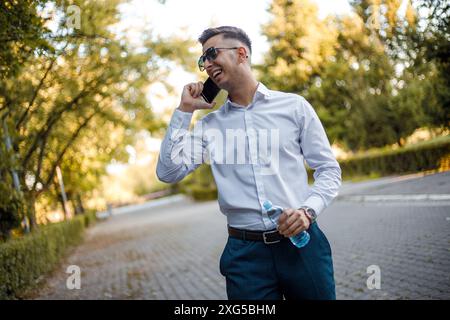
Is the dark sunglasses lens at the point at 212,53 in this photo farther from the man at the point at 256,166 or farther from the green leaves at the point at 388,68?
the green leaves at the point at 388,68

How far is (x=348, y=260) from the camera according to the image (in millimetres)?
7133

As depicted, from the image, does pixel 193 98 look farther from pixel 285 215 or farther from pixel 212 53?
pixel 285 215

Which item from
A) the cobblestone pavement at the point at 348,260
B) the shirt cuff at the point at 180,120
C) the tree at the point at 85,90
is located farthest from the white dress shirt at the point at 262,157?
the tree at the point at 85,90

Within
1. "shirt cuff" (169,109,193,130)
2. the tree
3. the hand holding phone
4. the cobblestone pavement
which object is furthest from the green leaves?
the tree

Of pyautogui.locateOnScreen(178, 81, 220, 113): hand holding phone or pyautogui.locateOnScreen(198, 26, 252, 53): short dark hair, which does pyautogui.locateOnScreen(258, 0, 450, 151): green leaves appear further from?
pyautogui.locateOnScreen(178, 81, 220, 113): hand holding phone

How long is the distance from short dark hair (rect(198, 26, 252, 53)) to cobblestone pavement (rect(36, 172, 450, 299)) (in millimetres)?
2064

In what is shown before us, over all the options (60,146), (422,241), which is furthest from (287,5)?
(422,241)

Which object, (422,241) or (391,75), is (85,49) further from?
(422,241)

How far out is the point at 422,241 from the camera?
5.77m

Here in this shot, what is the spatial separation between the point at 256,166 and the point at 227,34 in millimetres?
784

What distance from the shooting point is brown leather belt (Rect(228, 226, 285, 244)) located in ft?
7.01

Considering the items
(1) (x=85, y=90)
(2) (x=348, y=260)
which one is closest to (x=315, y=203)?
(2) (x=348, y=260)

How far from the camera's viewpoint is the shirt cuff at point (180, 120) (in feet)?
7.50
